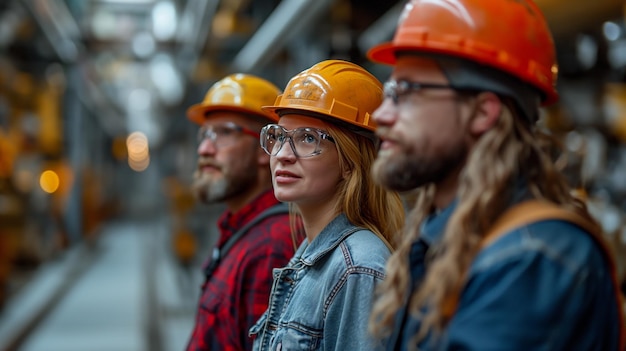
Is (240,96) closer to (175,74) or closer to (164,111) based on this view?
(175,74)

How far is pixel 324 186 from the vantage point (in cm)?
210

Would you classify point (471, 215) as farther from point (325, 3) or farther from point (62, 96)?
point (62, 96)

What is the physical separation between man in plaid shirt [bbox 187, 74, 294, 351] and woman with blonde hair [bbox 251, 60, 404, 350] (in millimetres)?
436

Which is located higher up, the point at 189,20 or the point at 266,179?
the point at 189,20

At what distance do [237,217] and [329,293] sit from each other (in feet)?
3.88

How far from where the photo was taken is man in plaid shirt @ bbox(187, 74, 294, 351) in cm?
258

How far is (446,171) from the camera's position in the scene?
57.0 inches

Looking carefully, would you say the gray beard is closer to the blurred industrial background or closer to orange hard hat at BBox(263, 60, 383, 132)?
orange hard hat at BBox(263, 60, 383, 132)

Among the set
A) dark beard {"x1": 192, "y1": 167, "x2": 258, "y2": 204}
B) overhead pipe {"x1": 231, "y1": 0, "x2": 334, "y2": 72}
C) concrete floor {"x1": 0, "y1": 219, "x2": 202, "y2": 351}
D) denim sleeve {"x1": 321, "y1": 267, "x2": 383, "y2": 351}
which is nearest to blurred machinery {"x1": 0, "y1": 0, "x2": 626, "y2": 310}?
overhead pipe {"x1": 231, "y1": 0, "x2": 334, "y2": 72}

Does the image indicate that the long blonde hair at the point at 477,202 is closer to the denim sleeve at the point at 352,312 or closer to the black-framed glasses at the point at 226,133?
the denim sleeve at the point at 352,312

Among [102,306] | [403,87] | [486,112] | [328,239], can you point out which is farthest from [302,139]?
[102,306]

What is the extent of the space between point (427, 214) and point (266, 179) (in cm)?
162

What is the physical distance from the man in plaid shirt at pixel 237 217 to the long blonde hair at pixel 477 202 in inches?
44.4

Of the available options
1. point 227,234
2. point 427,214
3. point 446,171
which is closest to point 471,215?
point 446,171
